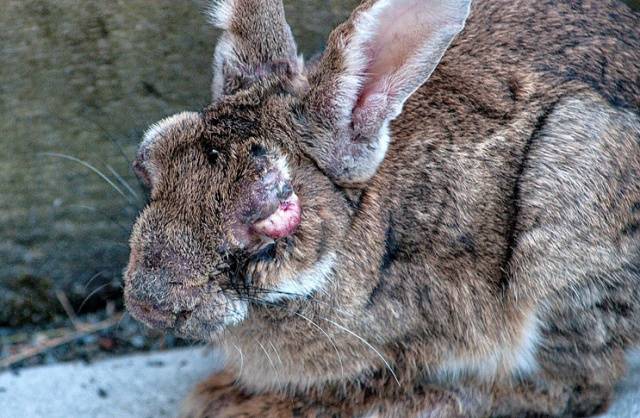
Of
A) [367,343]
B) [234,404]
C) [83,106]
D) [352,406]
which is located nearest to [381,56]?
[367,343]

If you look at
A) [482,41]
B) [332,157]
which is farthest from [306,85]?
[482,41]

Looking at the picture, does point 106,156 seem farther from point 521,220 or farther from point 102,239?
point 521,220

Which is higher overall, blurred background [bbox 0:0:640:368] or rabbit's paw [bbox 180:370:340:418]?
blurred background [bbox 0:0:640:368]

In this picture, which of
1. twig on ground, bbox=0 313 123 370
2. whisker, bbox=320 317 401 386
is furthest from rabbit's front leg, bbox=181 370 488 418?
twig on ground, bbox=0 313 123 370

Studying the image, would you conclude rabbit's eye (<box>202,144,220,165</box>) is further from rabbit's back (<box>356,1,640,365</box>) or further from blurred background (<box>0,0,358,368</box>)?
blurred background (<box>0,0,358,368</box>)

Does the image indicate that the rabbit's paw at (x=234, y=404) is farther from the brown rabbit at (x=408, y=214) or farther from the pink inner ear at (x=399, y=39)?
the pink inner ear at (x=399, y=39)

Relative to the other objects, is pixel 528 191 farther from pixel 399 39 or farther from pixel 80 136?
pixel 80 136
